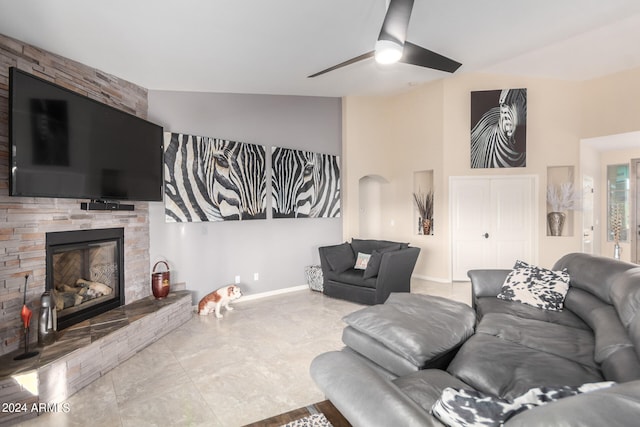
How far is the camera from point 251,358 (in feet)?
9.82

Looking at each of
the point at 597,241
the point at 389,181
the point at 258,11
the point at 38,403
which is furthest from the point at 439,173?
the point at 38,403

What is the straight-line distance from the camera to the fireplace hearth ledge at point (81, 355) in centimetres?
220

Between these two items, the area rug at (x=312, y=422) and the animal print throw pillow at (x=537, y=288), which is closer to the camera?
the area rug at (x=312, y=422)

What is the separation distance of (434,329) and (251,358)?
1688 mm

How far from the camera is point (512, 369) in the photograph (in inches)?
68.6

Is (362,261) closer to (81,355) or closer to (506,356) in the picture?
(506,356)

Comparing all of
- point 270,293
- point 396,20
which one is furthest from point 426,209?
point 396,20

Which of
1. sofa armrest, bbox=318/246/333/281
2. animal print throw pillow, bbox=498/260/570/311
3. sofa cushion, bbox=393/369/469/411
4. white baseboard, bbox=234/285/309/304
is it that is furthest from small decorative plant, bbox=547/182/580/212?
sofa cushion, bbox=393/369/469/411

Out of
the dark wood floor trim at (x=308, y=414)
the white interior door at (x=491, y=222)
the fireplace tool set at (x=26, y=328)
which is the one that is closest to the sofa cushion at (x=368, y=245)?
the white interior door at (x=491, y=222)

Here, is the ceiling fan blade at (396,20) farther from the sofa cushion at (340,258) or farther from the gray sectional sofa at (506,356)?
the sofa cushion at (340,258)

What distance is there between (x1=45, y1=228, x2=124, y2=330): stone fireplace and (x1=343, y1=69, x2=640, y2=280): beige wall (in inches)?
142

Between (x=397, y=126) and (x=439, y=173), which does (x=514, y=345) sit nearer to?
(x=439, y=173)

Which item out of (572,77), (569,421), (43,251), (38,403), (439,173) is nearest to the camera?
(569,421)

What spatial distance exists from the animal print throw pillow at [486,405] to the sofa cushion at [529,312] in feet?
5.96
